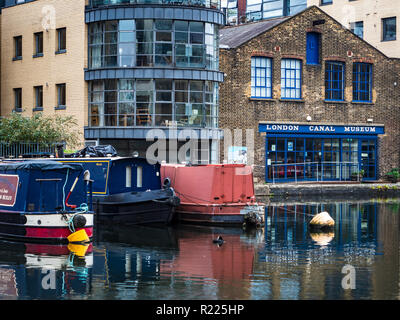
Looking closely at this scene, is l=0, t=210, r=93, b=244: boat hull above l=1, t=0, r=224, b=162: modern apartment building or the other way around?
the other way around

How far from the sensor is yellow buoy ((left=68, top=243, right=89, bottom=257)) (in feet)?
61.1

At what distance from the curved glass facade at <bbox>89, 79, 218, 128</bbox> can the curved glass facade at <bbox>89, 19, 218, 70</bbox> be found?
0.85m

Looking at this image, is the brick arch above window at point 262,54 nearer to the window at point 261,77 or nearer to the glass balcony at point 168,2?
the window at point 261,77

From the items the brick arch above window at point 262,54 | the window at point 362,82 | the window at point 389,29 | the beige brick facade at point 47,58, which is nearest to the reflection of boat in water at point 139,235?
the beige brick facade at point 47,58

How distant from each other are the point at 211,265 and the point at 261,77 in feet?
70.1

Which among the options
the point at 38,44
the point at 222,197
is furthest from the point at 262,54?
the point at 222,197

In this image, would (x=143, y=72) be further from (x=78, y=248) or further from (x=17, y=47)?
(x=78, y=248)

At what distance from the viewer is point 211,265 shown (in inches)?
677

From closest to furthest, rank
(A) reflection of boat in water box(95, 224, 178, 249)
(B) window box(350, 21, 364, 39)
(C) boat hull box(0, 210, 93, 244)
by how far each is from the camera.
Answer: (C) boat hull box(0, 210, 93, 244) → (A) reflection of boat in water box(95, 224, 178, 249) → (B) window box(350, 21, 364, 39)

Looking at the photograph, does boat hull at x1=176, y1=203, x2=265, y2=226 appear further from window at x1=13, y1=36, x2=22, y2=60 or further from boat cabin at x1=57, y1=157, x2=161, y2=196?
window at x1=13, y1=36, x2=22, y2=60

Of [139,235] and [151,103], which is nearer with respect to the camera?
[139,235]

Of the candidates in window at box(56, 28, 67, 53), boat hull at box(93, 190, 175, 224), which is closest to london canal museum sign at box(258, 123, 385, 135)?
window at box(56, 28, 67, 53)

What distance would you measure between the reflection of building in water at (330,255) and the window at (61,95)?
1290 centimetres

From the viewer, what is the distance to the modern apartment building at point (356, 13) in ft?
150
